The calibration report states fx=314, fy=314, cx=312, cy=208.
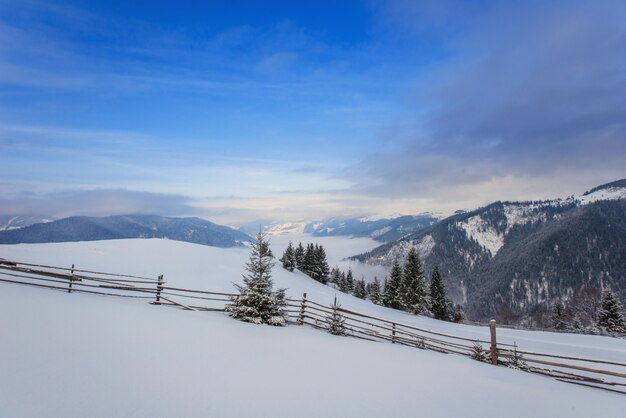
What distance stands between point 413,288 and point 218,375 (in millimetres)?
44176

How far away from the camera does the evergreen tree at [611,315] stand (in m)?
35.5

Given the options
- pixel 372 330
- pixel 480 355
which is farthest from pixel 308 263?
pixel 480 355

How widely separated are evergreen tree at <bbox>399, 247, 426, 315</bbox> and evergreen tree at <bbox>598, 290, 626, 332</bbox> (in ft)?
65.5

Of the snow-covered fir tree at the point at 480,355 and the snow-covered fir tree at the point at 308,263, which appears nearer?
the snow-covered fir tree at the point at 480,355

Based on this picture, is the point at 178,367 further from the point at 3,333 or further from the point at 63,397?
the point at 3,333

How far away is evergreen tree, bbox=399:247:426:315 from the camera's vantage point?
4566 centimetres

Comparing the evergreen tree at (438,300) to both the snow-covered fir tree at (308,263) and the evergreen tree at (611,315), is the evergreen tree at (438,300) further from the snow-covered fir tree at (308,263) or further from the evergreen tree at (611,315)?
the snow-covered fir tree at (308,263)

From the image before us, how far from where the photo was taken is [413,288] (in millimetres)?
46344

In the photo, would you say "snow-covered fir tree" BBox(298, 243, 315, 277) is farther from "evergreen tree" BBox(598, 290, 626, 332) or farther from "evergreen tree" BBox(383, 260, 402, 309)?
"evergreen tree" BBox(598, 290, 626, 332)

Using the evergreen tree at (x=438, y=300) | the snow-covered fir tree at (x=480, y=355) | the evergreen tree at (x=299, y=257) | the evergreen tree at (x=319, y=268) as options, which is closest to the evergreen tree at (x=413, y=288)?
the evergreen tree at (x=438, y=300)

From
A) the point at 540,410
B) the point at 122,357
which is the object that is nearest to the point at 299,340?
the point at 122,357

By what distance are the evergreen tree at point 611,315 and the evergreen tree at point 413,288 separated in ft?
65.5

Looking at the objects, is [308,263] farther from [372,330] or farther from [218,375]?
[218,375]

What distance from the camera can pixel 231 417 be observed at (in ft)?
15.8
